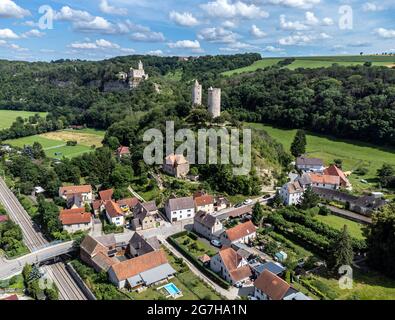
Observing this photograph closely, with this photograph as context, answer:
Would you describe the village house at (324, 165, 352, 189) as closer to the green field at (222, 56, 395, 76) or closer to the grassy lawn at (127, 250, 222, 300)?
the grassy lawn at (127, 250, 222, 300)

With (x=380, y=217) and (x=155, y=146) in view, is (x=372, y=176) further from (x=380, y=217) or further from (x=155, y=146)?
(x=155, y=146)

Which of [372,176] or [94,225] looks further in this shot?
[372,176]

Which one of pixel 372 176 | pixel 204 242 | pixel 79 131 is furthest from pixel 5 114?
pixel 372 176

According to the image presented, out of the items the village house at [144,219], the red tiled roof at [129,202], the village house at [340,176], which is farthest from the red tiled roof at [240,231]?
the village house at [340,176]

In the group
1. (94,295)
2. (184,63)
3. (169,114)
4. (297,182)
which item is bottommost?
(94,295)

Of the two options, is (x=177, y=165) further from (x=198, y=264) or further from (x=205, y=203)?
(x=198, y=264)

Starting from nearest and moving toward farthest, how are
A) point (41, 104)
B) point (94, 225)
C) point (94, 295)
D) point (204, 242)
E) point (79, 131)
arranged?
point (94, 295)
point (204, 242)
point (94, 225)
point (79, 131)
point (41, 104)
